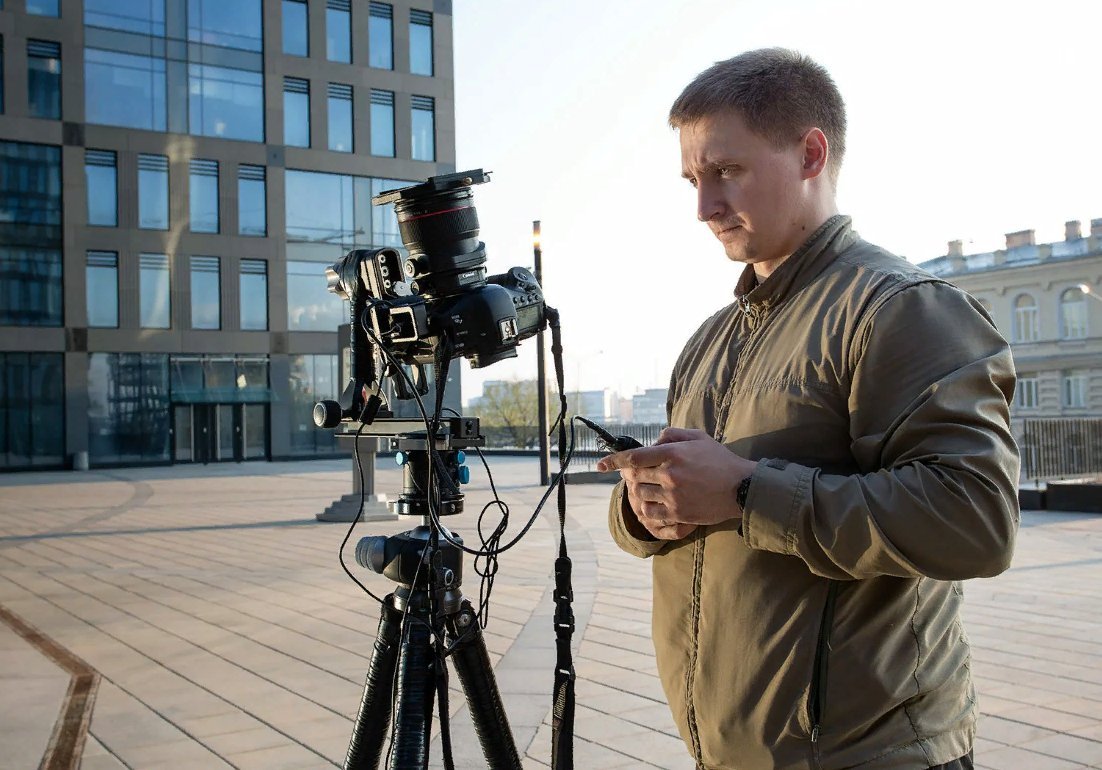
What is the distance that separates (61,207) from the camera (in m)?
34.4

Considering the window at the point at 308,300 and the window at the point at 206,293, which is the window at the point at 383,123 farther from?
the window at the point at 206,293

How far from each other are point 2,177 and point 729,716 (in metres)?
36.9

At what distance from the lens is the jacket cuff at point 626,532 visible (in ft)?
6.90

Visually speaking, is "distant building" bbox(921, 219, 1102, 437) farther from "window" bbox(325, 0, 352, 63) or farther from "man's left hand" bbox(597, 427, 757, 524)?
"man's left hand" bbox(597, 427, 757, 524)

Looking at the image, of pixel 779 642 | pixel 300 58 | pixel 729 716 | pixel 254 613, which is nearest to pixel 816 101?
pixel 779 642

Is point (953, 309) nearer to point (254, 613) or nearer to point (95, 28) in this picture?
point (254, 613)

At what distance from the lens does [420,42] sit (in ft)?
135

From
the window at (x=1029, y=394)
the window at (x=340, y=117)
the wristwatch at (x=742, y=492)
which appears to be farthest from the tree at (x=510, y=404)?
the wristwatch at (x=742, y=492)

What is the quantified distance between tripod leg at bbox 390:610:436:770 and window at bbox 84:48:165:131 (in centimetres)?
3645

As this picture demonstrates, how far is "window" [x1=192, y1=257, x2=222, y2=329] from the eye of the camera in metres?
36.6

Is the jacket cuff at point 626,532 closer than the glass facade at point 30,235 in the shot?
Yes

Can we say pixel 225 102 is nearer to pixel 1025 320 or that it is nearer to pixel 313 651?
pixel 313 651

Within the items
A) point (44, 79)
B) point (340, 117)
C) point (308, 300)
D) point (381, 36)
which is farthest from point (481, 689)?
point (381, 36)

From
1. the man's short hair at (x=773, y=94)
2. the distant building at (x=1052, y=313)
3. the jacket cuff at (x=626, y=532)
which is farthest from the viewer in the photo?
the distant building at (x=1052, y=313)
